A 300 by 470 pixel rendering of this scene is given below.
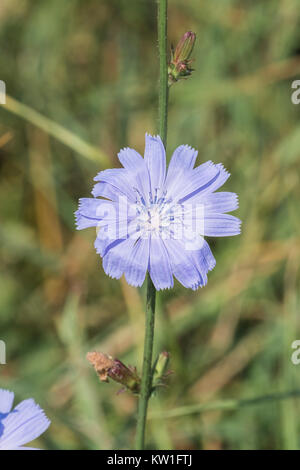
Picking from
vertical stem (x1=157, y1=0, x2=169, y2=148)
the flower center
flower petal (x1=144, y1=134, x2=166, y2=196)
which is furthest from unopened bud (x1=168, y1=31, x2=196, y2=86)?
the flower center

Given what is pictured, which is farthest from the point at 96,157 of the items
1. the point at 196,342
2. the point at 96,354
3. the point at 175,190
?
the point at 196,342

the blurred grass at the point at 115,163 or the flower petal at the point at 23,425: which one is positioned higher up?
the blurred grass at the point at 115,163

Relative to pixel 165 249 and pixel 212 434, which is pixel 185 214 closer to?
pixel 165 249

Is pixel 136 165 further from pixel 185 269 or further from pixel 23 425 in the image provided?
pixel 23 425

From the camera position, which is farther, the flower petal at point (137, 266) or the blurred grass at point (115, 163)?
the blurred grass at point (115, 163)

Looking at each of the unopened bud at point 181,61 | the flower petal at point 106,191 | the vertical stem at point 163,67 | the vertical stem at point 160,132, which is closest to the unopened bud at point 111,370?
the vertical stem at point 160,132

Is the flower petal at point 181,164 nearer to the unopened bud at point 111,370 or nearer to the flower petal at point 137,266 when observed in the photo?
the flower petal at point 137,266
